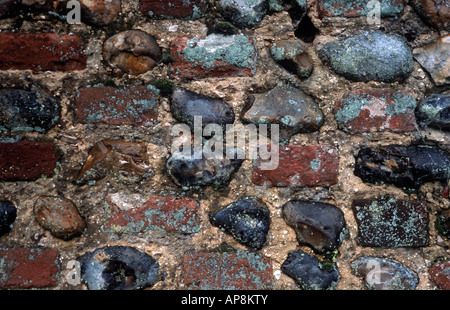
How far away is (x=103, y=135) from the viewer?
35.6 inches

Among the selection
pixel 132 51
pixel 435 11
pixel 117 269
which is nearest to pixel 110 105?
pixel 132 51

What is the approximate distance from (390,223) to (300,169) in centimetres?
24

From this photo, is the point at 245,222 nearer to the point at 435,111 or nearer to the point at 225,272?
the point at 225,272

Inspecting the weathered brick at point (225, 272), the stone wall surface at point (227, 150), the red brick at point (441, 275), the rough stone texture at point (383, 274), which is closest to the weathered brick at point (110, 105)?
the stone wall surface at point (227, 150)

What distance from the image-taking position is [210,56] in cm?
91

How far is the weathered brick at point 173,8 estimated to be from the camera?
914 mm

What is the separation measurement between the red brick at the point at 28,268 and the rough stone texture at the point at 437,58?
964 mm

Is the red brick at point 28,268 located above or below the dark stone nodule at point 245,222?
below

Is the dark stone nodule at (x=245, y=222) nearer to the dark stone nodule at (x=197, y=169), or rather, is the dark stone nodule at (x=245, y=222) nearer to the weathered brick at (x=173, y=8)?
the dark stone nodule at (x=197, y=169)

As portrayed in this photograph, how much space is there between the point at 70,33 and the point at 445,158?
918mm

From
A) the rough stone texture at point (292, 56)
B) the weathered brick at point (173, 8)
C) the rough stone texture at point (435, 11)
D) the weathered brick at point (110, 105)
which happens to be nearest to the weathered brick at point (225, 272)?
the weathered brick at point (110, 105)

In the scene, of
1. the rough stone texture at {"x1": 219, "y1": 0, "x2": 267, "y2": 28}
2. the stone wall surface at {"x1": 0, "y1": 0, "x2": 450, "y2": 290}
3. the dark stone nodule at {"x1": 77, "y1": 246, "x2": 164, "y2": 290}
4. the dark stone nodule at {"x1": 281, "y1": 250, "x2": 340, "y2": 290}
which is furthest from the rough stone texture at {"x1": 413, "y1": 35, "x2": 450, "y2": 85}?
the dark stone nodule at {"x1": 77, "y1": 246, "x2": 164, "y2": 290}

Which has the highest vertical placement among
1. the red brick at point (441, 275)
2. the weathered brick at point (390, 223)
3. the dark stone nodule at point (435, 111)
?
the dark stone nodule at point (435, 111)

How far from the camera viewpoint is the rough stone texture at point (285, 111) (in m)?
0.91
